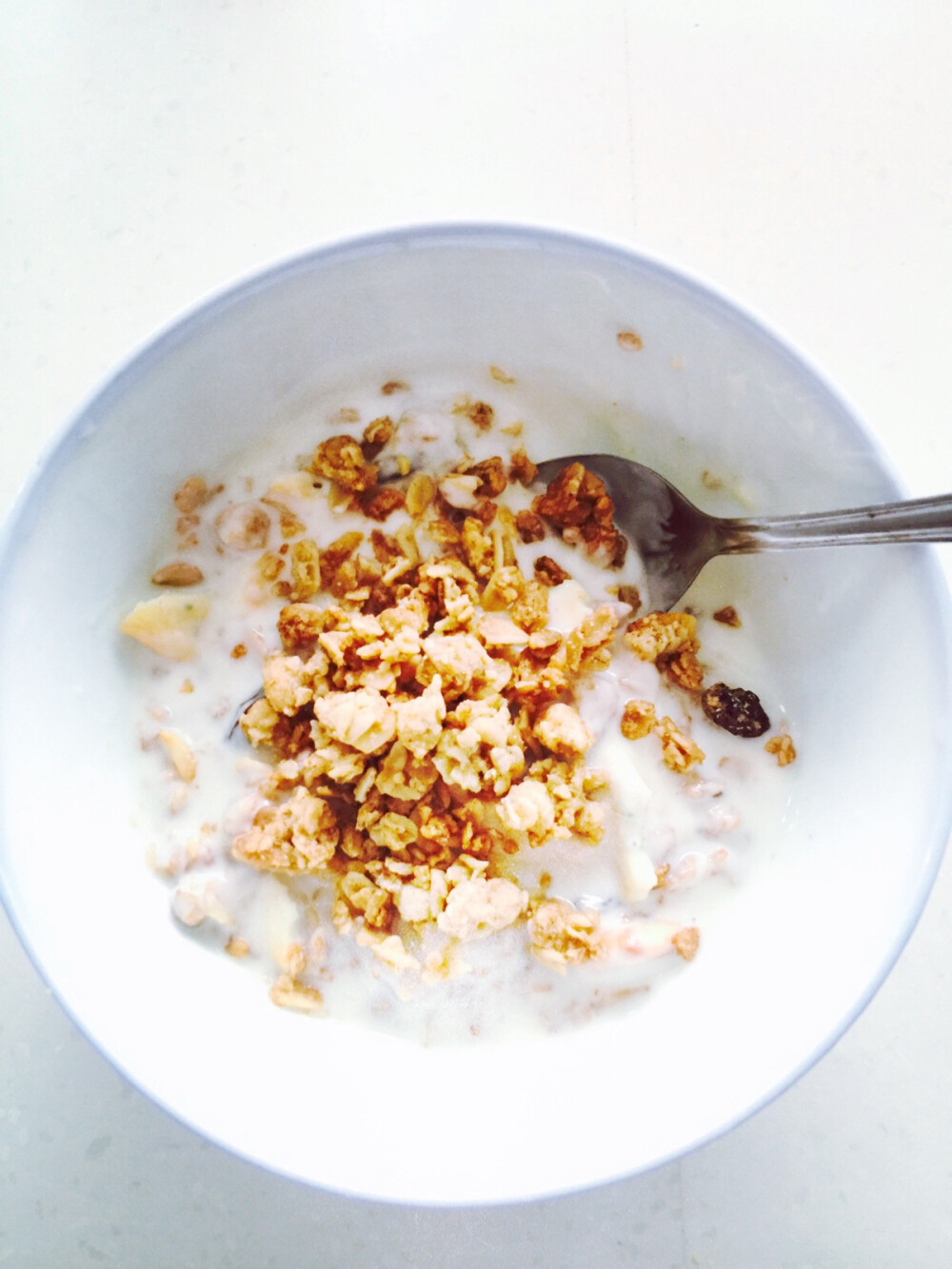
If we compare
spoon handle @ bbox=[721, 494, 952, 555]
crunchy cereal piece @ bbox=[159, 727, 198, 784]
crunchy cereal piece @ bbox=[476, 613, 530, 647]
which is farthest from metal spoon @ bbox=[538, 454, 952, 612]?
crunchy cereal piece @ bbox=[159, 727, 198, 784]

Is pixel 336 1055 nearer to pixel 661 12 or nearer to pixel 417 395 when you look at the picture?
pixel 417 395

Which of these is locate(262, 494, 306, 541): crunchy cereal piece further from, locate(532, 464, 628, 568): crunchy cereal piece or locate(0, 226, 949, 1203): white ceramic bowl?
locate(532, 464, 628, 568): crunchy cereal piece

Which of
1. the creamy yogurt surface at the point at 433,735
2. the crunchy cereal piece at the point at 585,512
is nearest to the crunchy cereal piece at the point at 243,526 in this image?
the creamy yogurt surface at the point at 433,735

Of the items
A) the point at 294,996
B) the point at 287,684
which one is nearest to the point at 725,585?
the point at 287,684

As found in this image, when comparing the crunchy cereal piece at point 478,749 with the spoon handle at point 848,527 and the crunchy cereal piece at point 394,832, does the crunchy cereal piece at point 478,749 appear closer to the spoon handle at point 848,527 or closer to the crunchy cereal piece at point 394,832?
the crunchy cereal piece at point 394,832

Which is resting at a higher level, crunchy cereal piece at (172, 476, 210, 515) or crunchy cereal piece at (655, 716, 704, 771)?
crunchy cereal piece at (172, 476, 210, 515)

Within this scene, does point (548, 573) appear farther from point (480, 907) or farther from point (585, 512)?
point (480, 907)

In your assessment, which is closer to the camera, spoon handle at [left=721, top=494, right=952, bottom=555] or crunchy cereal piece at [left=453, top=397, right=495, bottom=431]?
spoon handle at [left=721, top=494, right=952, bottom=555]
